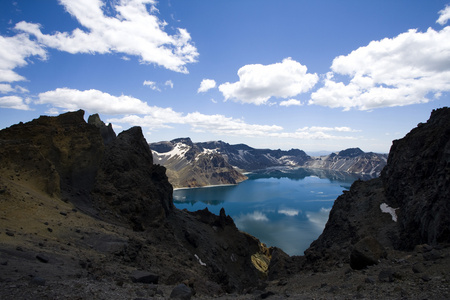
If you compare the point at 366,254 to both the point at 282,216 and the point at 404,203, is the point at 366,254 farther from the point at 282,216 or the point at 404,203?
the point at 282,216

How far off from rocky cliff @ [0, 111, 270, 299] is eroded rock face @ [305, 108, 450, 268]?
1770cm

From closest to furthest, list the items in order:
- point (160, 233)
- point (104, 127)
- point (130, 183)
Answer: point (160, 233)
point (130, 183)
point (104, 127)

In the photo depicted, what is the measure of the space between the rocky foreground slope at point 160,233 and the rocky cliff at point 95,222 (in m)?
0.15

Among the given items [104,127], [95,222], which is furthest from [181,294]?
[104,127]

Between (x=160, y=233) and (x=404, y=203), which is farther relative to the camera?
(x=404, y=203)

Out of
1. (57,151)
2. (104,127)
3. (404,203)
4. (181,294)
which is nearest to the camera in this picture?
(181,294)

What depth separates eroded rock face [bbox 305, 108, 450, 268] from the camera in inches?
1189

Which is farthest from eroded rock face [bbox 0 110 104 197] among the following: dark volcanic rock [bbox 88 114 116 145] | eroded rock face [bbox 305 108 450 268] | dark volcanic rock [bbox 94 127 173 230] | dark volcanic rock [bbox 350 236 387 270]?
eroded rock face [bbox 305 108 450 268]

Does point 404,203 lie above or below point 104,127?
below

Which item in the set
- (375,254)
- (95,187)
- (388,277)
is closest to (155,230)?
(95,187)

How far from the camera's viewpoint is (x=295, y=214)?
131 m

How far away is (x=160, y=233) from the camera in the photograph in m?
41.0

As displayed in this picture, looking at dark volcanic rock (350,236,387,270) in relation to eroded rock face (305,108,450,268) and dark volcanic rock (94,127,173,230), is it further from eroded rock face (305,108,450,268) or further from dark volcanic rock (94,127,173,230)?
dark volcanic rock (94,127,173,230)

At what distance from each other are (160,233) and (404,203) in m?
40.5
